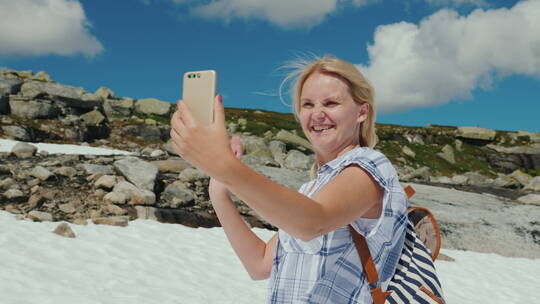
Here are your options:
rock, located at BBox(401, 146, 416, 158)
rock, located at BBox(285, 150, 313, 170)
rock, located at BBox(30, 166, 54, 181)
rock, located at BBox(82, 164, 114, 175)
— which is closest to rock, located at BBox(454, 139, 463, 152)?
rock, located at BBox(401, 146, 416, 158)

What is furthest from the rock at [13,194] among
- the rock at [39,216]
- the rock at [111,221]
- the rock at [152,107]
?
the rock at [152,107]

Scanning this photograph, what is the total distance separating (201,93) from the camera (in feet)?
4.33

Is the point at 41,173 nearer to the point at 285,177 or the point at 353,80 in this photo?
the point at 285,177

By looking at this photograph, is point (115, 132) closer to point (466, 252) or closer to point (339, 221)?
point (466, 252)

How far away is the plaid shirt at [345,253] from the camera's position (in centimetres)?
151

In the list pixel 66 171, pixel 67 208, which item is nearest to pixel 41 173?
pixel 66 171

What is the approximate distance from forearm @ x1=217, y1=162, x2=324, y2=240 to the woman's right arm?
2.88ft

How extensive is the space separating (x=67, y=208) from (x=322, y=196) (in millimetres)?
8339

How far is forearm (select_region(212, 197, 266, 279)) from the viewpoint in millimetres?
2051

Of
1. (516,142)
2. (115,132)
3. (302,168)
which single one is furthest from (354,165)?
(516,142)

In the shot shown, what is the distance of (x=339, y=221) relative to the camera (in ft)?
4.17

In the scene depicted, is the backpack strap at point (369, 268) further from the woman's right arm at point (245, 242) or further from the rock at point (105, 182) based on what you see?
the rock at point (105, 182)

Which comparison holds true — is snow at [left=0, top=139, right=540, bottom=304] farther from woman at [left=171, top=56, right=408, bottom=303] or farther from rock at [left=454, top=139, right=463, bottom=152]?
rock at [left=454, top=139, right=463, bottom=152]

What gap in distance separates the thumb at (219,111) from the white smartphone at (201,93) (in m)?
0.02
